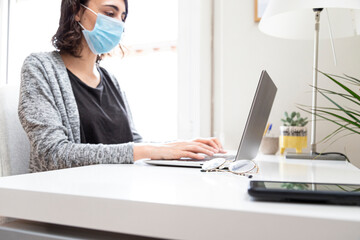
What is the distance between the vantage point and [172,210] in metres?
0.40

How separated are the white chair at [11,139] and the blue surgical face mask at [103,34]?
376 mm

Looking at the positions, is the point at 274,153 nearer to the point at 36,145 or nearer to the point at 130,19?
the point at 36,145

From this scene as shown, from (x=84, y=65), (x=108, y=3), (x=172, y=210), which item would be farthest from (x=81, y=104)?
(x=172, y=210)

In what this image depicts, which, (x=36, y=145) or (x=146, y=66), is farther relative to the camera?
(x=146, y=66)

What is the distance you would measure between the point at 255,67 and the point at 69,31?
93 centimetres

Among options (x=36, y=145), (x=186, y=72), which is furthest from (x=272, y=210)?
(x=186, y=72)

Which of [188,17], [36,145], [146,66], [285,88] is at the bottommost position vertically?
[36,145]

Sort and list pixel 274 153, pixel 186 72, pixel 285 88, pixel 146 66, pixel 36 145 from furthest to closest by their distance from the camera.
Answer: pixel 146 66 → pixel 186 72 → pixel 285 88 → pixel 274 153 → pixel 36 145

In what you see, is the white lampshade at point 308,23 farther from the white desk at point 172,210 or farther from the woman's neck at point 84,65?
the white desk at point 172,210

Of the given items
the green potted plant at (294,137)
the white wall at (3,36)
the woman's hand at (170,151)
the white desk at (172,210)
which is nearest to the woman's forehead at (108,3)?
the woman's hand at (170,151)

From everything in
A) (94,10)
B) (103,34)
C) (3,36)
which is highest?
(3,36)

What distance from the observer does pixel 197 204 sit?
40 centimetres

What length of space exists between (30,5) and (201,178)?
255 cm

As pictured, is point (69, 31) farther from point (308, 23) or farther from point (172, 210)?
point (172, 210)
